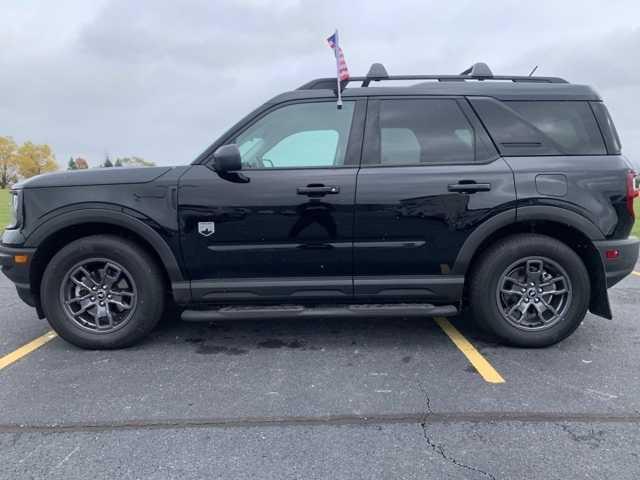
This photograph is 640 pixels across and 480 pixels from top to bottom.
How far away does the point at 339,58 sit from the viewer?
3.58 meters

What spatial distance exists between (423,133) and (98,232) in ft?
8.63

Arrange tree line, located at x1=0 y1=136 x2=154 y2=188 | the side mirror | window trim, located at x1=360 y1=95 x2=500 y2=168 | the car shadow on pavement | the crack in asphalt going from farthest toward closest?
tree line, located at x1=0 y1=136 x2=154 y2=188 → the car shadow on pavement → window trim, located at x1=360 y1=95 x2=500 y2=168 → the side mirror → the crack in asphalt

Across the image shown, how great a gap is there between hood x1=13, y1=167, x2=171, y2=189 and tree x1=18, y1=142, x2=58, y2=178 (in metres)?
90.7

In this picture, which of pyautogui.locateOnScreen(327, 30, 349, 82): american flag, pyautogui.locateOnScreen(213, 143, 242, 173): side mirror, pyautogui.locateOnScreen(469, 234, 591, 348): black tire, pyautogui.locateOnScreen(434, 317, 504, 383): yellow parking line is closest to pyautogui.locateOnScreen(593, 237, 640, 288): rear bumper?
pyautogui.locateOnScreen(469, 234, 591, 348): black tire

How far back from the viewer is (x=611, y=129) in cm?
345

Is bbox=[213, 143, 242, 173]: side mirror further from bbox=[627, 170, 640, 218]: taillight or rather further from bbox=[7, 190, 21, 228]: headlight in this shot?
bbox=[627, 170, 640, 218]: taillight

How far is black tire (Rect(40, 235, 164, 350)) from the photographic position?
335 cm

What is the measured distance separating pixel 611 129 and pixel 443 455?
2819 millimetres

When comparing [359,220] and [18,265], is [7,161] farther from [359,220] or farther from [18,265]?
[359,220]

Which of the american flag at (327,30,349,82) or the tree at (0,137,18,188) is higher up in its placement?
the tree at (0,137,18,188)

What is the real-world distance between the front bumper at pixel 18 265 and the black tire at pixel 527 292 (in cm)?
335

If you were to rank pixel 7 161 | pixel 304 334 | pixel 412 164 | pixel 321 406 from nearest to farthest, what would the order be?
pixel 321 406 → pixel 412 164 → pixel 304 334 → pixel 7 161

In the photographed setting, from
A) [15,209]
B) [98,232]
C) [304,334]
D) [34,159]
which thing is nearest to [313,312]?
[304,334]

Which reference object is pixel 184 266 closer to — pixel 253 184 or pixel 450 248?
pixel 253 184
